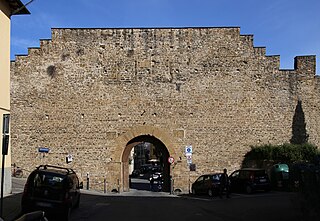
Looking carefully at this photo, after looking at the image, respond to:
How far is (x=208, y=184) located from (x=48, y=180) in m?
11.4

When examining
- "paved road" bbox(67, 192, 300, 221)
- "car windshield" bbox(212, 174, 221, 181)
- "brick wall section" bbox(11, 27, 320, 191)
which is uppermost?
"brick wall section" bbox(11, 27, 320, 191)

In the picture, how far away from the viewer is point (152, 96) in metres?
25.2

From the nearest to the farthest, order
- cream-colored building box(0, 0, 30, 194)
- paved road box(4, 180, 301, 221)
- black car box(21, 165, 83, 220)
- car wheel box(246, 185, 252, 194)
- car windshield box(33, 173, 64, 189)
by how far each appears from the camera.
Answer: black car box(21, 165, 83, 220) → car windshield box(33, 173, 64, 189) → paved road box(4, 180, 301, 221) → cream-colored building box(0, 0, 30, 194) → car wheel box(246, 185, 252, 194)

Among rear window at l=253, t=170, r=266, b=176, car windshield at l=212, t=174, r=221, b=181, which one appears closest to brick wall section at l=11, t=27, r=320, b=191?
car windshield at l=212, t=174, r=221, b=181

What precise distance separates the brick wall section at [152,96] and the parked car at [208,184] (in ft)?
6.59

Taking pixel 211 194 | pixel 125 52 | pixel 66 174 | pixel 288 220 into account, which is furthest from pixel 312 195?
pixel 125 52

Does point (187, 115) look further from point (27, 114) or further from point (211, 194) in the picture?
point (27, 114)

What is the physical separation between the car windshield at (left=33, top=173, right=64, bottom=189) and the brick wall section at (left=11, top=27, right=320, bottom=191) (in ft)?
40.7

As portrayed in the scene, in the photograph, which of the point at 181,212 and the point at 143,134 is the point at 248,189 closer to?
the point at 143,134

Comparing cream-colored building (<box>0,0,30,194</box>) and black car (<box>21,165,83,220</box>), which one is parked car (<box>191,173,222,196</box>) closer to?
cream-colored building (<box>0,0,30,194</box>)

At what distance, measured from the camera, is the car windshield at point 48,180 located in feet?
40.0

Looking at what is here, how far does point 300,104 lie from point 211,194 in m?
8.28

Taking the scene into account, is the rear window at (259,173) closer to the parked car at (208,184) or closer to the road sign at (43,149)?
the parked car at (208,184)

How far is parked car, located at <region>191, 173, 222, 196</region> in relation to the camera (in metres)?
21.5
